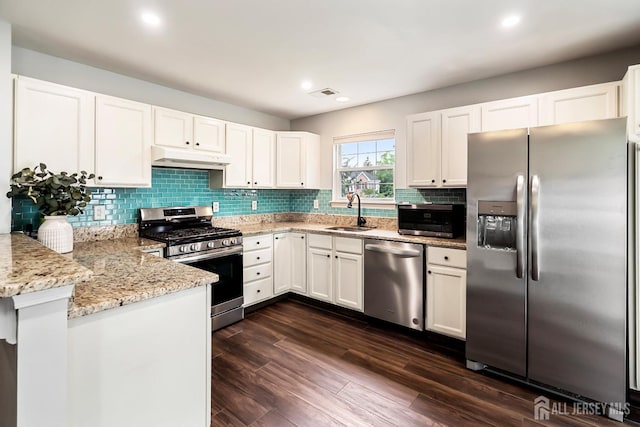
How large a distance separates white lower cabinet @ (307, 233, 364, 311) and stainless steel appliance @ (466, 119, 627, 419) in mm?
1196

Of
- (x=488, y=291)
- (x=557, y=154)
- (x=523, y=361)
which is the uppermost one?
(x=557, y=154)

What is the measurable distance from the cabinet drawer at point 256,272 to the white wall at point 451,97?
1495mm

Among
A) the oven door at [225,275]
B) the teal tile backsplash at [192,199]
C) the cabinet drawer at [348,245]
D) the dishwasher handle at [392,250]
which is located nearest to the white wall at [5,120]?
the teal tile backsplash at [192,199]

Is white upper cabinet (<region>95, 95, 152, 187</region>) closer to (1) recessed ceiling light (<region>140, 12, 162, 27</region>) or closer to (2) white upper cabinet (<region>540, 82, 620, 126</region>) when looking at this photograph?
(1) recessed ceiling light (<region>140, 12, 162, 27</region>)

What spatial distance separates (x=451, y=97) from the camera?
3.25 metres

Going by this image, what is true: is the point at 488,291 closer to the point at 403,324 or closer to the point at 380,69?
the point at 403,324

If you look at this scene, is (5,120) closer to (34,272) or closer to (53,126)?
(53,126)

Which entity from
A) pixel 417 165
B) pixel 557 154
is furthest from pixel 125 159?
pixel 557 154

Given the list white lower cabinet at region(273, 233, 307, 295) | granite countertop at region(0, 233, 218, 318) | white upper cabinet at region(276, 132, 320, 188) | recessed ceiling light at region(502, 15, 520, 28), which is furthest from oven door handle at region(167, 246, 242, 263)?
recessed ceiling light at region(502, 15, 520, 28)

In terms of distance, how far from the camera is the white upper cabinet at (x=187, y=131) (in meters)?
2.96

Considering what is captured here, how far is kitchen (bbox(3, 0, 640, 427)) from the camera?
2.54 meters

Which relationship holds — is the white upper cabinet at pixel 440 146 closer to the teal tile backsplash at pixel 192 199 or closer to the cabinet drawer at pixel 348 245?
the teal tile backsplash at pixel 192 199

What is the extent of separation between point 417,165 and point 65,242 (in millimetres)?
3055

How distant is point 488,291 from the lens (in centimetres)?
231
